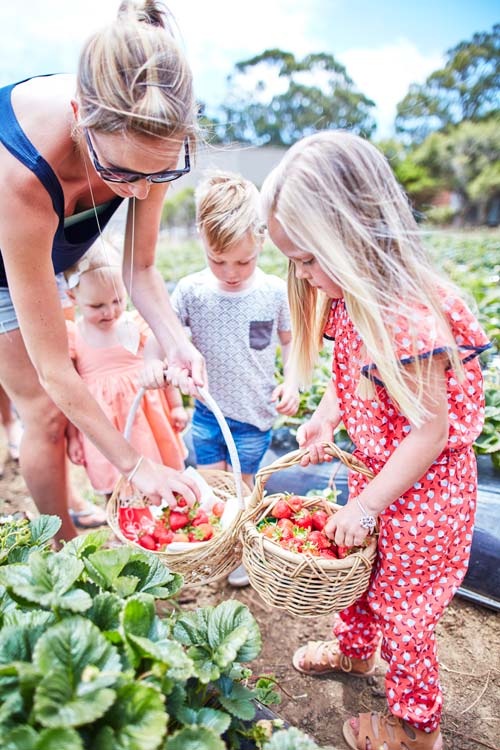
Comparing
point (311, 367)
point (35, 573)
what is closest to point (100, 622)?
point (35, 573)

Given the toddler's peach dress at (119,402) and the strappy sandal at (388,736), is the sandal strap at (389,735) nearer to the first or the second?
the strappy sandal at (388,736)

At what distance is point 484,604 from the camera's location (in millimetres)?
2012

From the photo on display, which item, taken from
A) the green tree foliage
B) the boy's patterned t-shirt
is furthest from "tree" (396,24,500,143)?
the boy's patterned t-shirt

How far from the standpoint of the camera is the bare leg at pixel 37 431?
1.88 meters

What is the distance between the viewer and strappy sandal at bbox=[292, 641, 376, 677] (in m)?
1.79

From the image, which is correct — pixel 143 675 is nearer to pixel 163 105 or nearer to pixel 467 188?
pixel 163 105

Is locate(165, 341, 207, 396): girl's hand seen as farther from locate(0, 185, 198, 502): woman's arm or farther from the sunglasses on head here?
the sunglasses on head

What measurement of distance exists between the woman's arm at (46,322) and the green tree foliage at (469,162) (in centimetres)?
3174

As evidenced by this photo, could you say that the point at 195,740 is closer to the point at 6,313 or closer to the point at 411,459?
the point at 411,459

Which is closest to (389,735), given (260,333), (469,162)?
(260,333)

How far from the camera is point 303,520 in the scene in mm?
1524

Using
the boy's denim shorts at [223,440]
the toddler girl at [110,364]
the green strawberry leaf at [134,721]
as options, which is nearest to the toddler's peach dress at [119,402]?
the toddler girl at [110,364]

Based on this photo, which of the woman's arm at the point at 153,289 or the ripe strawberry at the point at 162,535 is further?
the woman's arm at the point at 153,289

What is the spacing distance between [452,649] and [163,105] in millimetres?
1932
